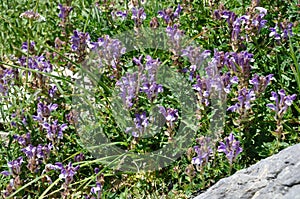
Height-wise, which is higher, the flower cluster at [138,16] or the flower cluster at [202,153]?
the flower cluster at [138,16]

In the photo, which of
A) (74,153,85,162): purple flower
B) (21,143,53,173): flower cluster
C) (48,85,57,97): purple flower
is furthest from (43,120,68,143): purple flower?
(48,85,57,97): purple flower

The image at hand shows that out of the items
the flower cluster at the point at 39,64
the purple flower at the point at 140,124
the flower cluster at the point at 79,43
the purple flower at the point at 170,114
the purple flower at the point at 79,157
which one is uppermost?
the flower cluster at the point at 79,43

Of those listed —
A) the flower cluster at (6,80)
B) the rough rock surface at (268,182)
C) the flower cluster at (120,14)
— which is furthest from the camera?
the flower cluster at (120,14)

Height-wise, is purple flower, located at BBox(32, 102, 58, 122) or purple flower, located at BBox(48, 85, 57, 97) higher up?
purple flower, located at BBox(48, 85, 57, 97)

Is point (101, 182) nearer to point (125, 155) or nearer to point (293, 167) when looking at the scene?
point (125, 155)

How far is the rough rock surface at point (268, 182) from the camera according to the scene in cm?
212

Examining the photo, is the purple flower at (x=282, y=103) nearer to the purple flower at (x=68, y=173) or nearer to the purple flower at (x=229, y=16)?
the purple flower at (x=229, y=16)

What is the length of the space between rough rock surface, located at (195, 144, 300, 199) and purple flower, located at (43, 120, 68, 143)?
1.21 metres

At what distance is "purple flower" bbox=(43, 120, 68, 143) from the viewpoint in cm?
334

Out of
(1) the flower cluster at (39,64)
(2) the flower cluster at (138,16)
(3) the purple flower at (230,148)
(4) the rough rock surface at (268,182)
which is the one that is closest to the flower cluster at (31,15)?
(1) the flower cluster at (39,64)

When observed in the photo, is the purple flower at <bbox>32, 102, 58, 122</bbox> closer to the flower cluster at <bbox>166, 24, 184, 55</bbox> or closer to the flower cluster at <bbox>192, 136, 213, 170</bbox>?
the flower cluster at <bbox>166, 24, 184, 55</bbox>

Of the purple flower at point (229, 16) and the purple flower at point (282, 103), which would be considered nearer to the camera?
the purple flower at point (282, 103)

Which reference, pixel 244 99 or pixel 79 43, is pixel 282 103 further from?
pixel 79 43

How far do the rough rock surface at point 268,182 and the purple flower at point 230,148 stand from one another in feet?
1.65
